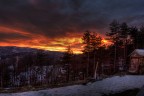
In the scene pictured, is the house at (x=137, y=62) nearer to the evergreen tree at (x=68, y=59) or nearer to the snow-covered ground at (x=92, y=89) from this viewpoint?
the snow-covered ground at (x=92, y=89)

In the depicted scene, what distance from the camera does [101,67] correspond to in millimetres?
89500

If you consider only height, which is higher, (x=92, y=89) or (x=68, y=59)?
(x=68, y=59)

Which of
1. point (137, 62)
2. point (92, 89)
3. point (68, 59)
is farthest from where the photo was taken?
point (68, 59)

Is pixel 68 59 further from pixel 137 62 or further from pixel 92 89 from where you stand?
pixel 92 89

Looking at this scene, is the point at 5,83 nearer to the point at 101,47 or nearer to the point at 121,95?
the point at 101,47

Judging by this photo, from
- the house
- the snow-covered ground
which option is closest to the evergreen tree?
the house

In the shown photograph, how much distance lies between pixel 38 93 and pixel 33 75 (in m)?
83.9

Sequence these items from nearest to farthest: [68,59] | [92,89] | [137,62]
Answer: [92,89] < [137,62] < [68,59]

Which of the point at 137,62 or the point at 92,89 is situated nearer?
the point at 92,89

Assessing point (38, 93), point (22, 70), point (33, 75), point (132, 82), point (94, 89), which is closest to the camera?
point (38, 93)

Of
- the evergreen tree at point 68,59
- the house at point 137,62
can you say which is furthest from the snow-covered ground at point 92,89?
the evergreen tree at point 68,59

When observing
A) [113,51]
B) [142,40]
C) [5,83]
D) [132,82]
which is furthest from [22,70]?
[132,82]

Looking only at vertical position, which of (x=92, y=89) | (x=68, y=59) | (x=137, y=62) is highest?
(x=68, y=59)

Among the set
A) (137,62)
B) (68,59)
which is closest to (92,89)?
(137,62)
